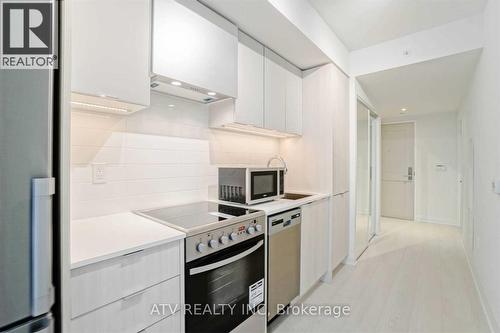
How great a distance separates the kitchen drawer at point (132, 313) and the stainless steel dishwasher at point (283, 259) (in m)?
0.79

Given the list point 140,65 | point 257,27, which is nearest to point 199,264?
point 140,65

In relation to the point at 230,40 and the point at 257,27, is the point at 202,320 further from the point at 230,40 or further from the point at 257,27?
the point at 257,27

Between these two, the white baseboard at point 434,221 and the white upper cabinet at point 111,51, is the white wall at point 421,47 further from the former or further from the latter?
the white baseboard at point 434,221

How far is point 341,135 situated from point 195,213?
6.38 feet

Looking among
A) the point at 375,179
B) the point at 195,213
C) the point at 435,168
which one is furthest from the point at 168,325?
the point at 435,168

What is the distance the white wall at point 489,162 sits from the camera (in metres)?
1.68

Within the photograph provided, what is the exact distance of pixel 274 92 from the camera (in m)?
2.27

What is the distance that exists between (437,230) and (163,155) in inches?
202

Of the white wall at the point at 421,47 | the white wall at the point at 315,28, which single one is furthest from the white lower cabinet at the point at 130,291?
the white wall at the point at 421,47

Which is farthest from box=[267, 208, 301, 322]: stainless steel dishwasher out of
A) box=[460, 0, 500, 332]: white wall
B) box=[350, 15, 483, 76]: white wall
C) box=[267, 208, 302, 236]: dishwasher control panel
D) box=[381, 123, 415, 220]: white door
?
box=[381, 123, 415, 220]: white door

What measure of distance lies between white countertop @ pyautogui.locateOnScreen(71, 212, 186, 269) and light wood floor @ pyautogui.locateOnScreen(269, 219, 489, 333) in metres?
1.28

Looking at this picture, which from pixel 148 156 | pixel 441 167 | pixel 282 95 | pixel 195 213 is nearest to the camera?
pixel 195 213

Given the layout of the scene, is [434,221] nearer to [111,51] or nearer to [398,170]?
[398,170]

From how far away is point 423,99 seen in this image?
3873mm
